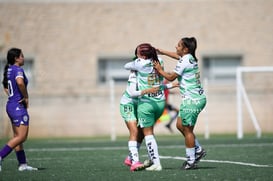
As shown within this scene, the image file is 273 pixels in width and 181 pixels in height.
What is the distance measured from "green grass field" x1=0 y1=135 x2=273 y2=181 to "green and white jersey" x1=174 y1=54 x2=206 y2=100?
121 cm

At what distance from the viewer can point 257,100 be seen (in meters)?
32.8

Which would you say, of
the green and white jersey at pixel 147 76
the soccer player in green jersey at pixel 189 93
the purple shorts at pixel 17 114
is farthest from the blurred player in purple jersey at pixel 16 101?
the soccer player in green jersey at pixel 189 93

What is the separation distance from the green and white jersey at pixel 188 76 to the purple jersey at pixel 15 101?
8.25 feet

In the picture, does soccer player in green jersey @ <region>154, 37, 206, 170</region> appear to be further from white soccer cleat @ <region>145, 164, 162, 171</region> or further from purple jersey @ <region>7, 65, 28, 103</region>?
purple jersey @ <region>7, 65, 28, 103</region>

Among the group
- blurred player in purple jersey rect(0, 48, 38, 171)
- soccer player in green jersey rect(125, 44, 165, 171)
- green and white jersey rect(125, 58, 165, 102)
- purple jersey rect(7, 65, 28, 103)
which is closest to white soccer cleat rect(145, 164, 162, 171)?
soccer player in green jersey rect(125, 44, 165, 171)

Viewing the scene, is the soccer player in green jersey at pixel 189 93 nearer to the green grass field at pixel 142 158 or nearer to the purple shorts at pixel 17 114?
the green grass field at pixel 142 158

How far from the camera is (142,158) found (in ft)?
52.4

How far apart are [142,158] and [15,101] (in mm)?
3660

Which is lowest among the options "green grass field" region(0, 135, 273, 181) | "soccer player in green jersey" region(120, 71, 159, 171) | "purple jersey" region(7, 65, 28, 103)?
"green grass field" region(0, 135, 273, 181)

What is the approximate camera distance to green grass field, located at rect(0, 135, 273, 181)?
11844 mm

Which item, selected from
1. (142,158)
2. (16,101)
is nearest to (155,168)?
(16,101)

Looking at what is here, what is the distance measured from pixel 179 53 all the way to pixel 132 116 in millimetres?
1280

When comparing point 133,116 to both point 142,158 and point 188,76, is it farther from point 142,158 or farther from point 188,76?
point 142,158

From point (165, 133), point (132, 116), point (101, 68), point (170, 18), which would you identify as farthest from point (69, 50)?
point (132, 116)
